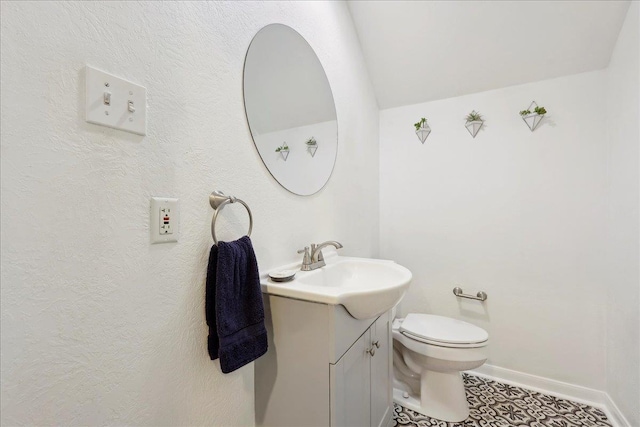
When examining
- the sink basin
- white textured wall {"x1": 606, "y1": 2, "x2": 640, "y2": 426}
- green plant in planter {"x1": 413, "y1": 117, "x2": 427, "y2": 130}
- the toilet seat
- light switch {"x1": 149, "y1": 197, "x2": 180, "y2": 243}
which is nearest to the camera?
light switch {"x1": 149, "y1": 197, "x2": 180, "y2": 243}

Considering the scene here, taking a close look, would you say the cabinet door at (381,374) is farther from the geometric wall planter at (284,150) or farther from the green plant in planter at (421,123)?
the green plant in planter at (421,123)

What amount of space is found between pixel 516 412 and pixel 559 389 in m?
0.41

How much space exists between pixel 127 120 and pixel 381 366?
138cm

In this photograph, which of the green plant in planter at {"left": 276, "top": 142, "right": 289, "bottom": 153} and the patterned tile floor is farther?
the patterned tile floor

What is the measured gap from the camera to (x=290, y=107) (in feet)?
4.11

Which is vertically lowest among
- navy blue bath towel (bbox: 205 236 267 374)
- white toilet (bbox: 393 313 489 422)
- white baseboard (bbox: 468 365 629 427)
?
white baseboard (bbox: 468 365 629 427)

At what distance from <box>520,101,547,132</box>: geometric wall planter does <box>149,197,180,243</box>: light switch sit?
2.18m

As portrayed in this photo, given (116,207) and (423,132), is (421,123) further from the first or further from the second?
(116,207)

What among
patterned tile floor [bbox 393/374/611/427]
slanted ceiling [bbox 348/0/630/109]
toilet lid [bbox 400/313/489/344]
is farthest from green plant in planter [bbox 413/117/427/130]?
patterned tile floor [bbox 393/374/611/427]

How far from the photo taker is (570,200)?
1.71 meters

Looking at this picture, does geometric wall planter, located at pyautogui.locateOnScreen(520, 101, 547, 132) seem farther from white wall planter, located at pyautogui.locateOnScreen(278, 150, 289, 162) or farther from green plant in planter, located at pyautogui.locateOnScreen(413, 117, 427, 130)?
white wall planter, located at pyautogui.locateOnScreen(278, 150, 289, 162)

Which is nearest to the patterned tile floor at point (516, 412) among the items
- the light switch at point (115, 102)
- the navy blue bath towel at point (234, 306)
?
the navy blue bath towel at point (234, 306)

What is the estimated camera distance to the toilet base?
59.5 inches

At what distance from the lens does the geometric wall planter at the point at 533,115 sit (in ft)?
5.75
